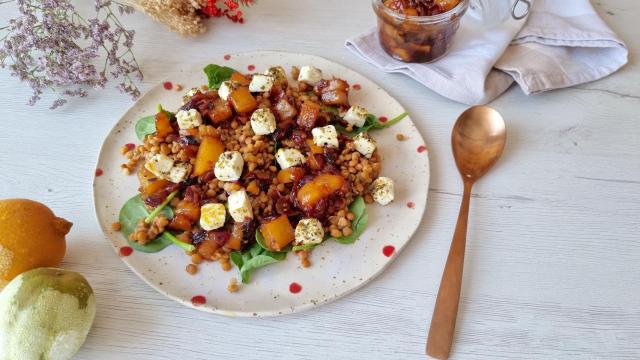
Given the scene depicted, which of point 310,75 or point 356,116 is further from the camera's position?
point 310,75

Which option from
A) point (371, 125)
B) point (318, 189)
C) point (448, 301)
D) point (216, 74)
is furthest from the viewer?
point (216, 74)

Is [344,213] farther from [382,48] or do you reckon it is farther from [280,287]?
[382,48]

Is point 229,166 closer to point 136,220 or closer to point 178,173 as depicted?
point 178,173

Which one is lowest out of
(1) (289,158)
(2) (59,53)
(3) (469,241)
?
(3) (469,241)

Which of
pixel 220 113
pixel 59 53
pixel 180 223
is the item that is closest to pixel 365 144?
pixel 220 113

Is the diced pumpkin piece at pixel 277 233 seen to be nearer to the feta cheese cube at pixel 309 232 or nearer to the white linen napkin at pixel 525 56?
the feta cheese cube at pixel 309 232

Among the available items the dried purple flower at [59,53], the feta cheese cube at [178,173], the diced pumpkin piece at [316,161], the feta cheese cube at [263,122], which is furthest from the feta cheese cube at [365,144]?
the dried purple flower at [59,53]
